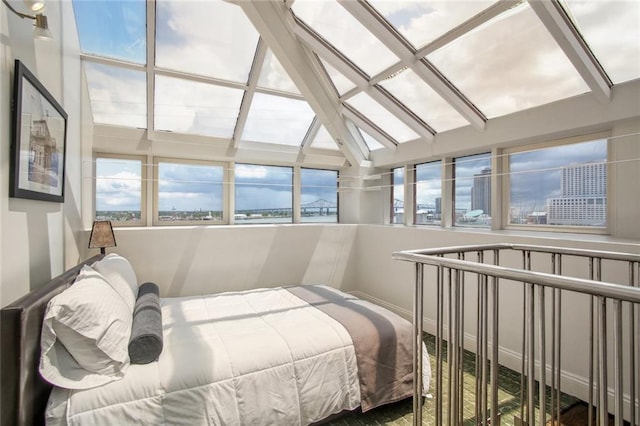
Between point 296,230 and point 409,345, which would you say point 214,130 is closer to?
point 296,230

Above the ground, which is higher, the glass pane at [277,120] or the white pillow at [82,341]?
the glass pane at [277,120]

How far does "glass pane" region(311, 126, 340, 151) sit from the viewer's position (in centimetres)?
440

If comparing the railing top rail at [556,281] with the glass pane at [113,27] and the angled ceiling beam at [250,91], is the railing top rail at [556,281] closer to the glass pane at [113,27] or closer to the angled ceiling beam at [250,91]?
the angled ceiling beam at [250,91]

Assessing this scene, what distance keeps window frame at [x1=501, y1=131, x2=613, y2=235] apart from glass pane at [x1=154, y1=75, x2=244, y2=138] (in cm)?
295

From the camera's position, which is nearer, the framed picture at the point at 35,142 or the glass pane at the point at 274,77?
the framed picture at the point at 35,142

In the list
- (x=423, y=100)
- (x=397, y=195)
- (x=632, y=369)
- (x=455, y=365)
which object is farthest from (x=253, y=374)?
(x=397, y=195)

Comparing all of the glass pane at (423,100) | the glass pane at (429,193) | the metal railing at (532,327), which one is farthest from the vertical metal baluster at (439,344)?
the glass pane at (429,193)

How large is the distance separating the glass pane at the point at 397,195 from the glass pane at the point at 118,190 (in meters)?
3.31

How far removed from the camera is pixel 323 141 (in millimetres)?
4562

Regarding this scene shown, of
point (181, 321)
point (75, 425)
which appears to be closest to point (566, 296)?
point (181, 321)

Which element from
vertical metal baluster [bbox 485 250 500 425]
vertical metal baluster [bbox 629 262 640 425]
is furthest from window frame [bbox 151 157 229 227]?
vertical metal baluster [bbox 629 262 640 425]

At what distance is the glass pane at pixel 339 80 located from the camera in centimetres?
338

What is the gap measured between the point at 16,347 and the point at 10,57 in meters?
1.33

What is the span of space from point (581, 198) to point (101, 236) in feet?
13.9
